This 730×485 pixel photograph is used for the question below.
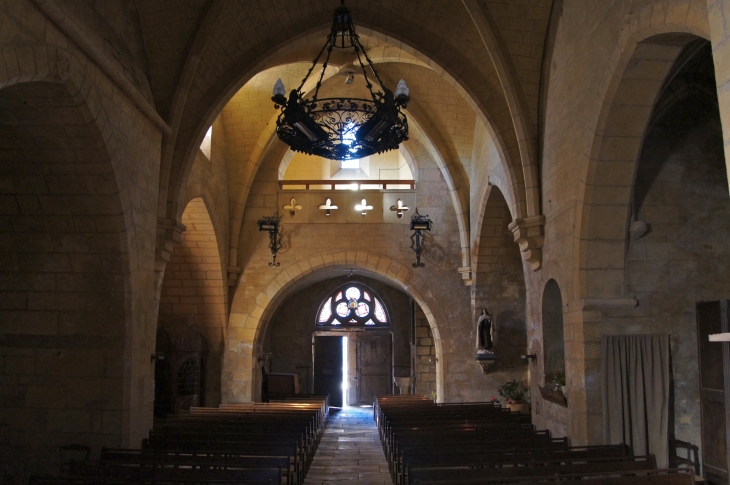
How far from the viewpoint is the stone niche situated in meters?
17.7

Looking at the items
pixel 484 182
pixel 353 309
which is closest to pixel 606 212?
pixel 484 182

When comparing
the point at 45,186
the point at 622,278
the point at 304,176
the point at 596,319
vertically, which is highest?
the point at 304,176

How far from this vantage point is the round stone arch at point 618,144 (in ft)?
18.3

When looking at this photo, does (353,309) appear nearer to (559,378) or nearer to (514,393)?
(514,393)

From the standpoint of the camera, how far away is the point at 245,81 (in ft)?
32.4

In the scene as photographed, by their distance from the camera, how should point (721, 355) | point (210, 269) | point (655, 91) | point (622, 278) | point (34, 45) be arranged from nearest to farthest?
point (34, 45), point (655, 91), point (721, 355), point (622, 278), point (210, 269)

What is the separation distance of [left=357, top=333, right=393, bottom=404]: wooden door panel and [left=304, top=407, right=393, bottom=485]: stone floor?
2.86 m

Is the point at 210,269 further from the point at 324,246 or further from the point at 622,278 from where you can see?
the point at 622,278

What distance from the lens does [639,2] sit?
219 inches

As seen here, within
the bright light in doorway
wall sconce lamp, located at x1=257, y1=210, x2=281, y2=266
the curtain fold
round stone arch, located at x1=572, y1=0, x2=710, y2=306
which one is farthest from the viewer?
the bright light in doorway

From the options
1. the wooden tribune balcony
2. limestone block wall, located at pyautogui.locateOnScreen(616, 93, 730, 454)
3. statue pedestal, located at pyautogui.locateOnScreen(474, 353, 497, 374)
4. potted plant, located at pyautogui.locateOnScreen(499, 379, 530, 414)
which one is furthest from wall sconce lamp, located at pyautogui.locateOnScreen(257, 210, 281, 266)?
limestone block wall, located at pyautogui.locateOnScreen(616, 93, 730, 454)

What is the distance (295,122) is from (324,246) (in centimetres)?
826

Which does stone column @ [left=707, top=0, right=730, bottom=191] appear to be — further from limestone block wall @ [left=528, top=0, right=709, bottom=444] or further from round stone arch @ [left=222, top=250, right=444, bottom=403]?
round stone arch @ [left=222, top=250, right=444, bottom=403]

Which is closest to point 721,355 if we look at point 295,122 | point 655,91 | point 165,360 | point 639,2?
point 655,91
